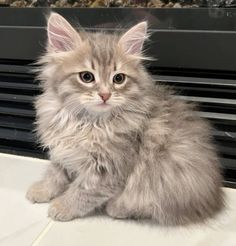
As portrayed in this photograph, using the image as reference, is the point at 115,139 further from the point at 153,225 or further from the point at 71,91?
the point at 153,225

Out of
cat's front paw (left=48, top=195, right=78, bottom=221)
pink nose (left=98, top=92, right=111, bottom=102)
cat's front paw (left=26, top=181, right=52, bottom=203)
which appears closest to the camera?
pink nose (left=98, top=92, right=111, bottom=102)

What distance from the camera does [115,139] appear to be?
1.18 m

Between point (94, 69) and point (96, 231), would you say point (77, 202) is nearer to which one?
point (96, 231)

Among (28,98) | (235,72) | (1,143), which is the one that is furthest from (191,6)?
(1,143)

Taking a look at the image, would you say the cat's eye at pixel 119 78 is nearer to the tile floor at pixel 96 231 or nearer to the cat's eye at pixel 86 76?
the cat's eye at pixel 86 76

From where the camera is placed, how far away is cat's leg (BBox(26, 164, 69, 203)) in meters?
1.34

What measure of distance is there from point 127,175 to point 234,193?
434 mm

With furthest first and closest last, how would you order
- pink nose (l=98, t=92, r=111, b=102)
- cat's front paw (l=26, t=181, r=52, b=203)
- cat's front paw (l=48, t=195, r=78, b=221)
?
cat's front paw (l=26, t=181, r=52, b=203) → cat's front paw (l=48, t=195, r=78, b=221) → pink nose (l=98, t=92, r=111, b=102)

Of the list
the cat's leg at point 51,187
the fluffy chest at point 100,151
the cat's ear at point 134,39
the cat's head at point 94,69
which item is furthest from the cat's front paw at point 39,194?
the cat's ear at point 134,39

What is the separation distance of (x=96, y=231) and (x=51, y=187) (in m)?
0.23

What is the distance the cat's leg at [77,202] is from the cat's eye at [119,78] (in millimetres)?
305

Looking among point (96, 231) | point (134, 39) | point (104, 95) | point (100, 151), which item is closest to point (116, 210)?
point (96, 231)

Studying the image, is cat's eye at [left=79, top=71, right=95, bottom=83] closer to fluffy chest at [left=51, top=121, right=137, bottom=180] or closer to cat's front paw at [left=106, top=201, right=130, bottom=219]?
fluffy chest at [left=51, top=121, right=137, bottom=180]

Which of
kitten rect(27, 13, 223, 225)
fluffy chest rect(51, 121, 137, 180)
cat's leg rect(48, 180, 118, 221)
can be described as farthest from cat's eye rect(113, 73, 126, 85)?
cat's leg rect(48, 180, 118, 221)
